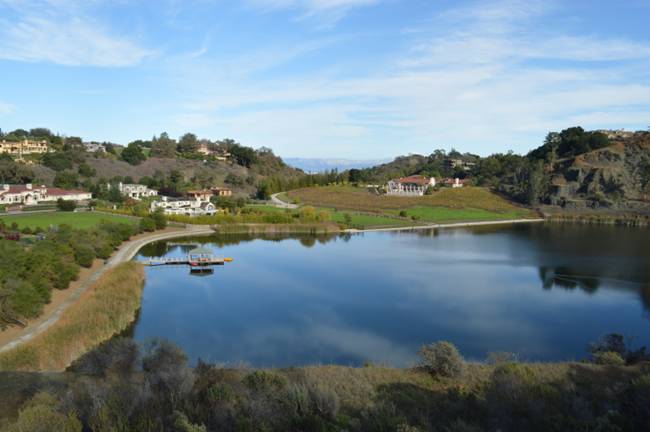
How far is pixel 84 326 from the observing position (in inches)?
708

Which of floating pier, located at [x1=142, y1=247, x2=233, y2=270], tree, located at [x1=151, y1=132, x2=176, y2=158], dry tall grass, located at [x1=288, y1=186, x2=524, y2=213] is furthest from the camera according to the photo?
tree, located at [x1=151, y1=132, x2=176, y2=158]

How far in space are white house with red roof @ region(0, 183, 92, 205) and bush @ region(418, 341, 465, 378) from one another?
5871 centimetres

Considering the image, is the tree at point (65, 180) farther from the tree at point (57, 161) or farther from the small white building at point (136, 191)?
the tree at point (57, 161)

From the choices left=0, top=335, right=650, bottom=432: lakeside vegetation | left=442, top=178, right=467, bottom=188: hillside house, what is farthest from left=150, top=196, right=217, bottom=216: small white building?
left=442, top=178, right=467, bottom=188: hillside house

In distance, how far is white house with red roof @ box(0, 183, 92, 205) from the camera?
189 ft

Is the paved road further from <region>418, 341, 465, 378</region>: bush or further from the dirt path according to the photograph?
<region>418, 341, 465, 378</region>: bush

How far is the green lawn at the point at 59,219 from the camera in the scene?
43562mm

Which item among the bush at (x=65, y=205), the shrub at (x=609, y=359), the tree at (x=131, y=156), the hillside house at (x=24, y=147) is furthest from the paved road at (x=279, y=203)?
the shrub at (x=609, y=359)

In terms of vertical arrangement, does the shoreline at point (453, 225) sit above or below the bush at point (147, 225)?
below

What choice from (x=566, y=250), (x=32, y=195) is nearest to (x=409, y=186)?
(x=566, y=250)

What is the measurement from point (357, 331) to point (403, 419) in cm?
1224

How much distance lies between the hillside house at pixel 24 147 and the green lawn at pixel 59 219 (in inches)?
1837

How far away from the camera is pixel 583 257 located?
36.5 m

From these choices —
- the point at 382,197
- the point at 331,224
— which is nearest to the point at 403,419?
the point at 331,224
